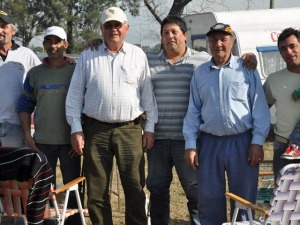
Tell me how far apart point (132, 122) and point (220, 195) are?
0.92m

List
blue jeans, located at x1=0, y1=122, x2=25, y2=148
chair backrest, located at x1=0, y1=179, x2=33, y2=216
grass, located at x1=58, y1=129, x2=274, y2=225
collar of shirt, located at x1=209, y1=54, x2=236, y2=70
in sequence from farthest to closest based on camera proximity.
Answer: grass, located at x1=58, y1=129, x2=274, y2=225
blue jeans, located at x1=0, y1=122, x2=25, y2=148
collar of shirt, located at x1=209, y1=54, x2=236, y2=70
chair backrest, located at x1=0, y1=179, x2=33, y2=216

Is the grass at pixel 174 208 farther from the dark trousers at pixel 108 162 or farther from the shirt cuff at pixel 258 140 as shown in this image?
the shirt cuff at pixel 258 140

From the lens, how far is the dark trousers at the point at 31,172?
4184 millimetres

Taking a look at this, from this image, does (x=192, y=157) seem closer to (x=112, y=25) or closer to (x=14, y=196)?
(x=112, y=25)

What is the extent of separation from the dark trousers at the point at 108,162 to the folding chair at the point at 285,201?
1074 mm

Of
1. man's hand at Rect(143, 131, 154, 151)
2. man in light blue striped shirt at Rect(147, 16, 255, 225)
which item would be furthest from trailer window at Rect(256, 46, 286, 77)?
man's hand at Rect(143, 131, 154, 151)

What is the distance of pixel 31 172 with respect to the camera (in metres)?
4.18

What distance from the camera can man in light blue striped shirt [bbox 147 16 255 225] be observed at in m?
4.85

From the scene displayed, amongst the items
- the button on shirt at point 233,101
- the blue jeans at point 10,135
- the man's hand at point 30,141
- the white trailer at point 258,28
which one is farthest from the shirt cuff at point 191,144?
the white trailer at point 258,28

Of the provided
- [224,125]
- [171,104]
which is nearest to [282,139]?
[224,125]

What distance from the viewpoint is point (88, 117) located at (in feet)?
15.8

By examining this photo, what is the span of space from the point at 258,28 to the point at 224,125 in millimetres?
8341

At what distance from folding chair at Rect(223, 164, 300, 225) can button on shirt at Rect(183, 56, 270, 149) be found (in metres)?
0.57

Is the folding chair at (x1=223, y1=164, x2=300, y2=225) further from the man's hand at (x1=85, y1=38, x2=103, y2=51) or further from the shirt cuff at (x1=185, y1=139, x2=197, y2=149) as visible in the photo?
the man's hand at (x1=85, y1=38, x2=103, y2=51)
